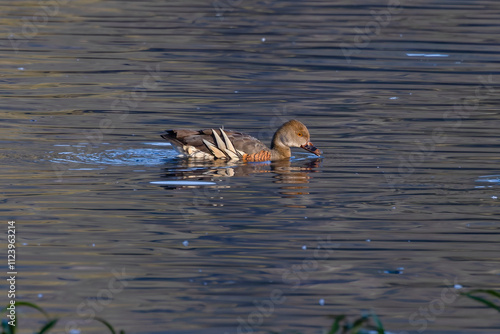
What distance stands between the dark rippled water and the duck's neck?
210mm

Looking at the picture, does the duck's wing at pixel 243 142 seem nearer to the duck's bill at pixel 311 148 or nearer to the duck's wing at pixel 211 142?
the duck's wing at pixel 211 142

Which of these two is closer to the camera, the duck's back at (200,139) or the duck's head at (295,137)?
the duck's back at (200,139)

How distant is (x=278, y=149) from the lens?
13773mm

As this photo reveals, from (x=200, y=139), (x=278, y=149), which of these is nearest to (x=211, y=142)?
(x=200, y=139)

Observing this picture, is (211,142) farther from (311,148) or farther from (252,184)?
(311,148)

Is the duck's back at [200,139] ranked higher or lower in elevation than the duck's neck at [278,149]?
higher

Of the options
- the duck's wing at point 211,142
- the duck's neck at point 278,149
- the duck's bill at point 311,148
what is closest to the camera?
the duck's wing at point 211,142

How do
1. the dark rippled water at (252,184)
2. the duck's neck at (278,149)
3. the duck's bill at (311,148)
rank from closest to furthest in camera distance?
the dark rippled water at (252,184), the duck's bill at (311,148), the duck's neck at (278,149)

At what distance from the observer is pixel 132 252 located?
29.9 ft

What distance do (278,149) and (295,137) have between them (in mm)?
332

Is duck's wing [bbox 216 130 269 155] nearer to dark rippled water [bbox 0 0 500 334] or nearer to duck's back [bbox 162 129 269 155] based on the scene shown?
duck's back [bbox 162 129 269 155]

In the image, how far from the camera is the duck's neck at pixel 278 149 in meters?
13.7

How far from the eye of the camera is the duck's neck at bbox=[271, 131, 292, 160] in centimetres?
1370

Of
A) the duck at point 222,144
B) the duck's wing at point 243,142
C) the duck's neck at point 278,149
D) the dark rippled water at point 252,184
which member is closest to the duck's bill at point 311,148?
the duck at point 222,144
